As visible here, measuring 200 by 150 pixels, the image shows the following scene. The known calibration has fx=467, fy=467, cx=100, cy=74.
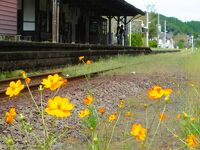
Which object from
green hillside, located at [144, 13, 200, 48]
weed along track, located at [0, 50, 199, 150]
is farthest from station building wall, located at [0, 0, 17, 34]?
green hillside, located at [144, 13, 200, 48]

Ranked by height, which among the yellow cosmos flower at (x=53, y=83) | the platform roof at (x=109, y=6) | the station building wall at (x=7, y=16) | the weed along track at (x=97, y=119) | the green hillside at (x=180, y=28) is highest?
the green hillside at (x=180, y=28)

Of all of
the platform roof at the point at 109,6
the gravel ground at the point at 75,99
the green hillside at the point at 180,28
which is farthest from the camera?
the green hillside at the point at 180,28

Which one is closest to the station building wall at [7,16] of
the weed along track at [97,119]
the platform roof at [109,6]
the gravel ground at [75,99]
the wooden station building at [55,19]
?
the wooden station building at [55,19]

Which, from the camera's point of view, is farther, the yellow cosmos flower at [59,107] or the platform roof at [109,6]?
the platform roof at [109,6]

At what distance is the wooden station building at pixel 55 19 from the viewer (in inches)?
673

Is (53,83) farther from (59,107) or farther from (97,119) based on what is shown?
(97,119)

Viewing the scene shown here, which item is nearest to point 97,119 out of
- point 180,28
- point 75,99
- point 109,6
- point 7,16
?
point 75,99

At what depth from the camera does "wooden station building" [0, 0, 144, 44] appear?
17094 millimetres

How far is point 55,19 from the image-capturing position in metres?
17.2

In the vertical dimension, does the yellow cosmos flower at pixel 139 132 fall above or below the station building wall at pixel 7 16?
below

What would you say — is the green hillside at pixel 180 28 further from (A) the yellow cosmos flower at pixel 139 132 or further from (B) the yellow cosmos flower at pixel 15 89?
(A) the yellow cosmos flower at pixel 139 132

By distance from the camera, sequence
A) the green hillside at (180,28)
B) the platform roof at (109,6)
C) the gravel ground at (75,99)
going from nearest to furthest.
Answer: the gravel ground at (75,99)
the platform roof at (109,6)
the green hillside at (180,28)

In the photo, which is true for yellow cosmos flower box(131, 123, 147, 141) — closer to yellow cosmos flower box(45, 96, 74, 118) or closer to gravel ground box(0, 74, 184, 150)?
yellow cosmos flower box(45, 96, 74, 118)

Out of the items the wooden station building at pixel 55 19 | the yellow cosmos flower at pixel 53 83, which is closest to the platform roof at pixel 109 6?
the wooden station building at pixel 55 19
